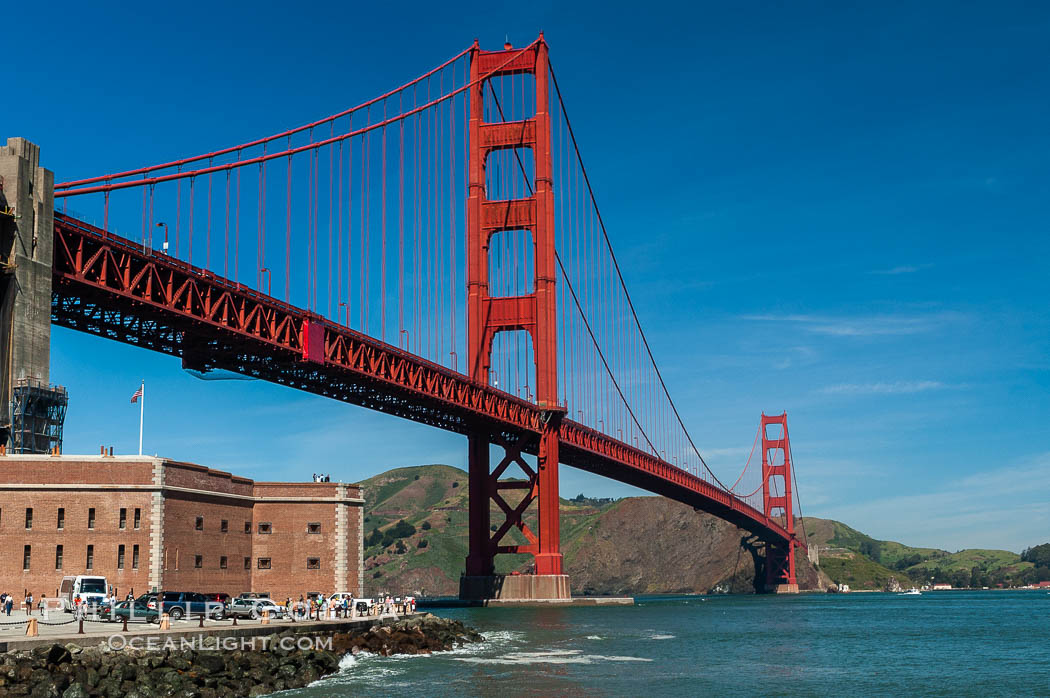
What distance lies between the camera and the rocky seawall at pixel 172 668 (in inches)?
1046

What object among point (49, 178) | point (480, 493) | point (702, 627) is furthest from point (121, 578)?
point (480, 493)

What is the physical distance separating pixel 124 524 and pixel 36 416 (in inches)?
200

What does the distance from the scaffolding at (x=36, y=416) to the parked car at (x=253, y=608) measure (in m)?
8.69

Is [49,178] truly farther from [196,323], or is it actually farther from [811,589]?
[811,589]

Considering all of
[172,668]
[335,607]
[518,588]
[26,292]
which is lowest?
[172,668]

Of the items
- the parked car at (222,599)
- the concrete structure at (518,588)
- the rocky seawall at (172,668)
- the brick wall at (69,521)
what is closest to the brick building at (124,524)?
the brick wall at (69,521)

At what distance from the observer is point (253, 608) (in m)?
41.6

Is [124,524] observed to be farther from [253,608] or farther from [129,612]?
[129,612]

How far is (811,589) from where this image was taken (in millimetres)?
165375

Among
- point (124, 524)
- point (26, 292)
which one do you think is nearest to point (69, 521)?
point (124, 524)

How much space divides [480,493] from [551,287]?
1557cm

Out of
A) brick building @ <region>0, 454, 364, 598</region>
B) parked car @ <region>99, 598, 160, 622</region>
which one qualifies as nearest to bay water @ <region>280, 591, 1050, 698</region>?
parked car @ <region>99, 598, 160, 622</region>

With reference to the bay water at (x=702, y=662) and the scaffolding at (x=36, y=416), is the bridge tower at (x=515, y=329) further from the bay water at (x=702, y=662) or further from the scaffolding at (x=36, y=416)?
the scaffolding at (x=36, y=416)

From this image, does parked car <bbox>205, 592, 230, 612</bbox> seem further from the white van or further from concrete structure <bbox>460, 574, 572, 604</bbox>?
concrete structure <bbox>460, 574, 572, 604</bbox>
